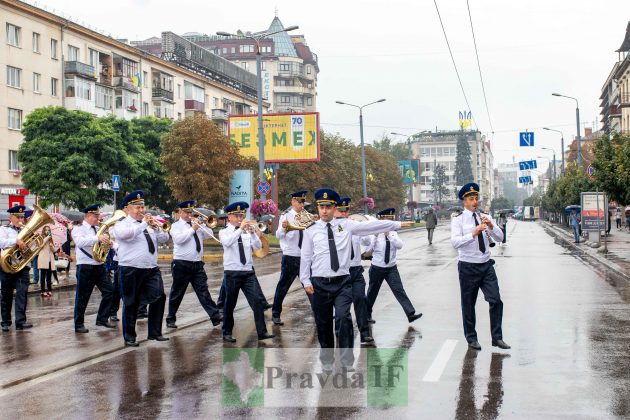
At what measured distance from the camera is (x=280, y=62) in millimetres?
118312

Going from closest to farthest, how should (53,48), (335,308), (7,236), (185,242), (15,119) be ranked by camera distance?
(335,308)
(185,242)
(7,236)
(15,119)
(53,48)

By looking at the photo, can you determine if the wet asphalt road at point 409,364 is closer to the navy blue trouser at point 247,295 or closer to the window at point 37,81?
the navy blue trouser at point 247,295

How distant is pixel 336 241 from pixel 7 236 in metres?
6.03

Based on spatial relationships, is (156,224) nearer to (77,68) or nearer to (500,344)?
(500,344)

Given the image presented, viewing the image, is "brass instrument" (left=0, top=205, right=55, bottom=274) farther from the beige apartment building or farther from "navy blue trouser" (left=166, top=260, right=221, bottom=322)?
the beige apartment building

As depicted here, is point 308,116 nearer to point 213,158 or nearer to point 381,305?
point 213,158

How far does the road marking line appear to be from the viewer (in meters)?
7.80

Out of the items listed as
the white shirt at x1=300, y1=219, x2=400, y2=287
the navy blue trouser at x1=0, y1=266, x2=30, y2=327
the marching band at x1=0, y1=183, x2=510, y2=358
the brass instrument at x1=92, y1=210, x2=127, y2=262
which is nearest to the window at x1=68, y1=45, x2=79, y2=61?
the marching band at x1=0, y1=183, x2=510, y2=358

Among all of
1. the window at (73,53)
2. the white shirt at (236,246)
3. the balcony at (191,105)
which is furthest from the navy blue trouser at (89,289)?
the balcony at (191,105)

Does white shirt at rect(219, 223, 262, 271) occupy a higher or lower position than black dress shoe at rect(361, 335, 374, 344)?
higher

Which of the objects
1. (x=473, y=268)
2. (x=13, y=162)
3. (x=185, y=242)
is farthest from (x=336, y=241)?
(x=13, y=162)

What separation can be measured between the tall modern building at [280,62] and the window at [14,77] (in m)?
68.0

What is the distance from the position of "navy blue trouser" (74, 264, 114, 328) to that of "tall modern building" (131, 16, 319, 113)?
104 meters

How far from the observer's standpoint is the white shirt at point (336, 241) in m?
7.86
